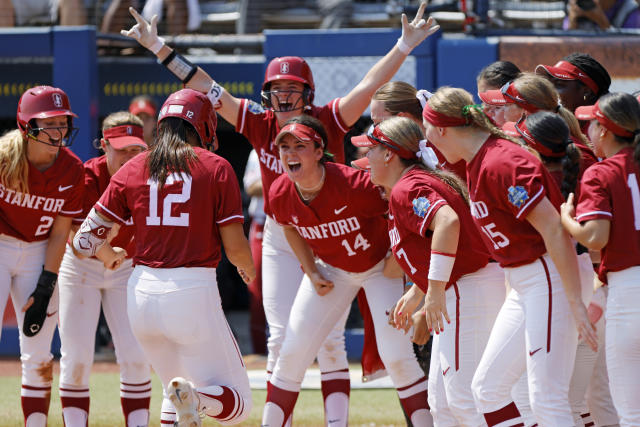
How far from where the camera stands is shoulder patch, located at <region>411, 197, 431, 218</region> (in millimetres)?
4176

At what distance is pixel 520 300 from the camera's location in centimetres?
397

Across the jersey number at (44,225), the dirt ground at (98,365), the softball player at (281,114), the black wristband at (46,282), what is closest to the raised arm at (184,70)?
the softball player at (281,114)

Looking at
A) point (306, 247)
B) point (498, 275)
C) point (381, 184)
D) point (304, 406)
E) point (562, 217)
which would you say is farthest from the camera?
point (304, 406)

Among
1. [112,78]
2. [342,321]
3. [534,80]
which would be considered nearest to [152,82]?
[112,78]

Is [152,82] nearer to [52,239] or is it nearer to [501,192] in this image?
[52,239]

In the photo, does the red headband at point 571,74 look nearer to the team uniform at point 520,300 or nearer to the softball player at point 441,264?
the softball player at point 441,264

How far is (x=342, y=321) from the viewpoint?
18.0 feet

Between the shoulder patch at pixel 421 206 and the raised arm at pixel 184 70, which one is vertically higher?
the raised arm at pixel 184 70

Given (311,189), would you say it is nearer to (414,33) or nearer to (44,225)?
(414,33)

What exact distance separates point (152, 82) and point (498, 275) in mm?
5994

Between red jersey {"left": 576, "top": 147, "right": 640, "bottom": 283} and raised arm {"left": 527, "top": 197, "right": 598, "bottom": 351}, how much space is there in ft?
0.35

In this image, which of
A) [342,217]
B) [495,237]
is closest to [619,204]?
[495,237]

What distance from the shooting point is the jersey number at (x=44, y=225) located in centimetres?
534

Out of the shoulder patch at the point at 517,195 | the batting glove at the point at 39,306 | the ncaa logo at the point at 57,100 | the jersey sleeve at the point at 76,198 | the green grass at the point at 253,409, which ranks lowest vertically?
the green grass at the point at 253,409
